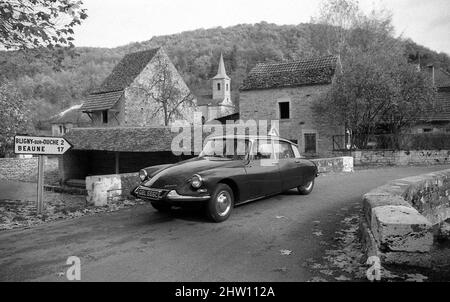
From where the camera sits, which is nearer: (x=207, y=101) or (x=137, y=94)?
(x=137, y=94)

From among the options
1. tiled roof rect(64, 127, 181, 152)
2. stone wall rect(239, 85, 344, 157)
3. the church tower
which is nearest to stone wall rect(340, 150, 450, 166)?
stone wall rect(239, 85, 344, 157)

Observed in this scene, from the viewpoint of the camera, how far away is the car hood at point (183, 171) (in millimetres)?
6020

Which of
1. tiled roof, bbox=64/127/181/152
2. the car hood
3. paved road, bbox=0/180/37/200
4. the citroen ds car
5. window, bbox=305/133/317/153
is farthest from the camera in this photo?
window, bbox=305/133/317/153

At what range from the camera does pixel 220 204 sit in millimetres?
6242

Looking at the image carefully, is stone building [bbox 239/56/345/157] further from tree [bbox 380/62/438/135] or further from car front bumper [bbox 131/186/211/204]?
car front bumper [bbox 131/186/211/204]

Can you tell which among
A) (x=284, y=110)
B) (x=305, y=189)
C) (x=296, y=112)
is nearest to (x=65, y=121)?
(x=284, y=110)

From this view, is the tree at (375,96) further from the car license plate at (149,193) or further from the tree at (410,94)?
the car license plate at (149,193)

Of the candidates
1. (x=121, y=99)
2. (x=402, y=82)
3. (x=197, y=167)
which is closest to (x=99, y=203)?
(x=197, y=167)

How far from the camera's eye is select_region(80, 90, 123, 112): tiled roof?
30745 millimetres

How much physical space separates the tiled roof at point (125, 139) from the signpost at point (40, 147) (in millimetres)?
8044

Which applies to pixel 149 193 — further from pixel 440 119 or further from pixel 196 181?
pixel 440 119

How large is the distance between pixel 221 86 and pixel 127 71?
53329 mm

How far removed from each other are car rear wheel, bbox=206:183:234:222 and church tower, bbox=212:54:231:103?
257 ft
